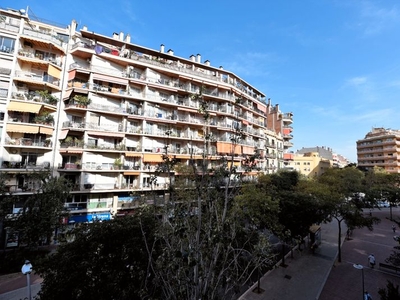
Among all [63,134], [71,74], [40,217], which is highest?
[71,74]

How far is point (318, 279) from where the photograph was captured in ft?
45.6

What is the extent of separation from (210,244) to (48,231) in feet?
52.7

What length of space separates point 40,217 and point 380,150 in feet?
271

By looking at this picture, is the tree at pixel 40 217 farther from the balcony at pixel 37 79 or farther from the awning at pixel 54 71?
the awning at pixel 54 71

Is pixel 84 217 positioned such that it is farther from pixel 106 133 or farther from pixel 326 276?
pixel 326 276

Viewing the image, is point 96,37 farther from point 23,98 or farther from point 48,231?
point 48,231

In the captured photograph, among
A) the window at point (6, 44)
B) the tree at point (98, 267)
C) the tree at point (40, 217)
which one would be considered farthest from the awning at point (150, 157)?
the tree at point (98, 267)

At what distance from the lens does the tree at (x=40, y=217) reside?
48.0ft

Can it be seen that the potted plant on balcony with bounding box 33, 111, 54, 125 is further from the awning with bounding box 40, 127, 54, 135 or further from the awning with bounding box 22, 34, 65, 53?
the awning with bounding box 22, 34, 65, 53

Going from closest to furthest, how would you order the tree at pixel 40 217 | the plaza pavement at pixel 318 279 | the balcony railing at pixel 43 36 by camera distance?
1. the plaza pavement at pixel 318 279
2. the tree at pixel 40 217
3. the balcony railing at pixel 43 36

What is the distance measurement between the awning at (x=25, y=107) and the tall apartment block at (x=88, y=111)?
71 mm

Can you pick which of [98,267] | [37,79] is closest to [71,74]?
[37,79]

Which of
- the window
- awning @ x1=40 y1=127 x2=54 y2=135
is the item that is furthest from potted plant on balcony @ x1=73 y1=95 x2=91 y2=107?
the window

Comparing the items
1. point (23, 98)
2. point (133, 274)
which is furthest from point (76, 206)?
point (133, 274)
